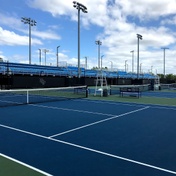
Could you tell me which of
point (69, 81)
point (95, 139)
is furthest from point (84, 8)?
point (95, 139)

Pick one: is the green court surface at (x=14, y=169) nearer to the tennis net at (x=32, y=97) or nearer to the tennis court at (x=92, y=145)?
the tennis court at (x=92, y=145)

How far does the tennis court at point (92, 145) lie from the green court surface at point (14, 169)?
0.54ft

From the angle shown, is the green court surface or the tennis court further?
the tennis court

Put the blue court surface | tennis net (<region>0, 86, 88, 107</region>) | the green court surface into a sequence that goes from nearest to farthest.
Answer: the green court surface
the blue court surface
tennis net (<region>0, 86, 88, 107</region>)

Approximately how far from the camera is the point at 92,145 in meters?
6.30

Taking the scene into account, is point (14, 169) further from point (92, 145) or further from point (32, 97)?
point (32, 97)

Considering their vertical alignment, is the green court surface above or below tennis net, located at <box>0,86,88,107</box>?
below

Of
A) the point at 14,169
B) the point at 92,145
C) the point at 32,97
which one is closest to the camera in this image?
the point at 14,169

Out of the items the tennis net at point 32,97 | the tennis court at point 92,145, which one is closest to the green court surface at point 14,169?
the tennis court at point 92,145

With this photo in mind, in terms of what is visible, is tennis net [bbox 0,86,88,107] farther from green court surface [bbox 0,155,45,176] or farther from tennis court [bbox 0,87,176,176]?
green court surface [bbox 0,155,45,176]

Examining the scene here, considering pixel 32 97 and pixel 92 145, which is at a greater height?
pixel 32 97

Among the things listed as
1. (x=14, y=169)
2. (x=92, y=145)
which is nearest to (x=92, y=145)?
(x=92, y=145)

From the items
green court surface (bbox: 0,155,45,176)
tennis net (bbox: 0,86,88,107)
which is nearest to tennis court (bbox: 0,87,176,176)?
green court surface (bbox: 0,155,45,176)

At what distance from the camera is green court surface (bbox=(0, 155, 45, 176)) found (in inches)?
175
